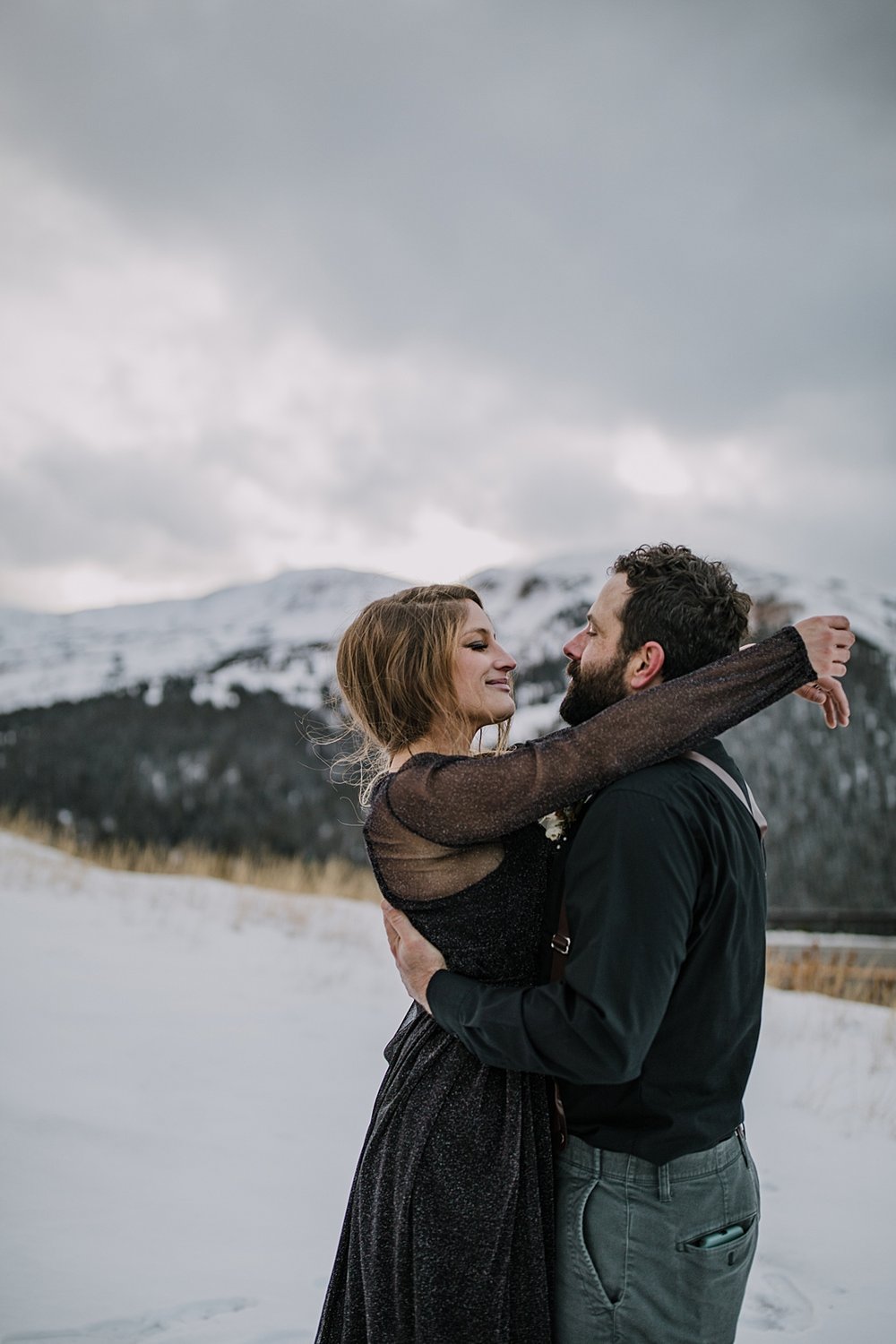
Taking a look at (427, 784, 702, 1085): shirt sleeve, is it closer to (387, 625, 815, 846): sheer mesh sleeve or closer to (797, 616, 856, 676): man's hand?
(387, 625, 815, 846): sheer mesh sleeve

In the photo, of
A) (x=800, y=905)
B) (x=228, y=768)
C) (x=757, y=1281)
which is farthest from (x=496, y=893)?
(x=228, y=768)

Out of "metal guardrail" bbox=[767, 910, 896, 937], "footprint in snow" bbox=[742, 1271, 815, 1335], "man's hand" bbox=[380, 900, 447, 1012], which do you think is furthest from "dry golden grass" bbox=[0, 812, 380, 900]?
"man's hand" bbox=[380, 900, 447, 1012]

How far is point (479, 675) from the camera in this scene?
1805 millimetres

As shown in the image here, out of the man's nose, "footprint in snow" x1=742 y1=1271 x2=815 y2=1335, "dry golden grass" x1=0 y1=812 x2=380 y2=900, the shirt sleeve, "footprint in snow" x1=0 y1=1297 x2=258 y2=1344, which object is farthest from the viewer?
"dry golden grass" x1=0 y1=812 x2=380 y2=900

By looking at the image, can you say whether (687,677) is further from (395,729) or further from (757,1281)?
(757,1281)

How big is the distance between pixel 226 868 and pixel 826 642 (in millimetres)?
11992

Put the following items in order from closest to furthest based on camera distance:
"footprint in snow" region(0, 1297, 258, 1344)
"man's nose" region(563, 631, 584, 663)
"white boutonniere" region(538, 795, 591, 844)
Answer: "white boutonniere" region(538, 795, 591, 844) → "man's nose" region(563, 631, 584, 663) → "footprint in snow" region(0, 1297, 258, 1344)

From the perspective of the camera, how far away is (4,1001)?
18.4 feet

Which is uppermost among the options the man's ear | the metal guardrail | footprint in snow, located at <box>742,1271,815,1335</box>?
the man's ear

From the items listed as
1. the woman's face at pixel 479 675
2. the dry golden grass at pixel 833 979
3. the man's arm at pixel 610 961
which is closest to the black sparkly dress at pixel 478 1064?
the man's arm at pixel 610 961

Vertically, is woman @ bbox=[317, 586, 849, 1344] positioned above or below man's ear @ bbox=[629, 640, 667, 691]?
below

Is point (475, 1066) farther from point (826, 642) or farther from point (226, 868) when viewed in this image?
point (226, 868)

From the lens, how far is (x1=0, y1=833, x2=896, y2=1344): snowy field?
10.9 feet

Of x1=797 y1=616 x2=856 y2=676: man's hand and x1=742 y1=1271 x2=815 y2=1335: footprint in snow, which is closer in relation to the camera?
x1=797 y1=616 x2=856 y2=676: man's hand
